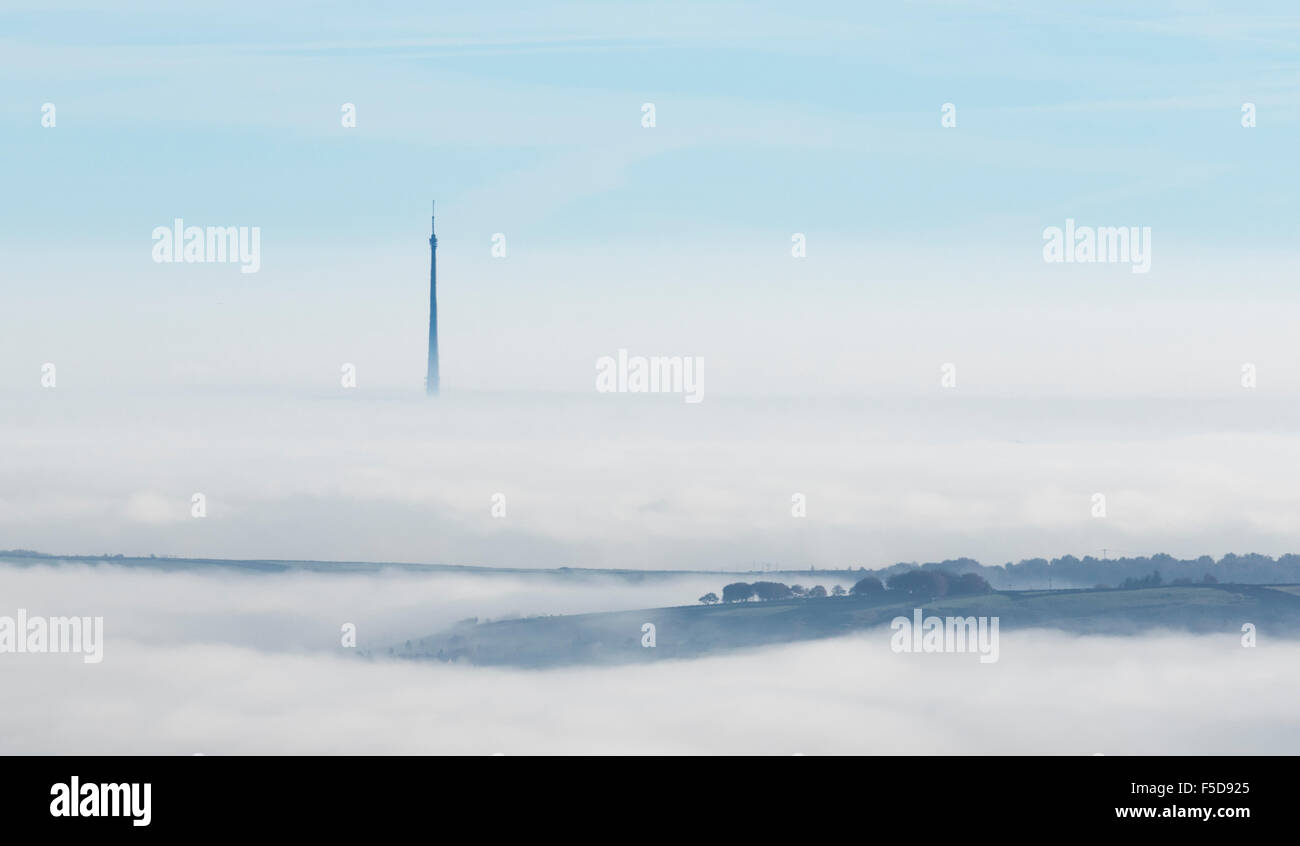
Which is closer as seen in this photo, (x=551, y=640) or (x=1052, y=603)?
(x=551, y=640)

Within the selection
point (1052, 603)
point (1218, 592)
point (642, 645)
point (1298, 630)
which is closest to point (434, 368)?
point (642, 645)

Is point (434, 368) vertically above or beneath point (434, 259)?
beneath

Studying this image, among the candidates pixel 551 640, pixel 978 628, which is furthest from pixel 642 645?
pixel 551 640

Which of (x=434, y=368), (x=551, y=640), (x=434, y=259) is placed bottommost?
(x=551, y=640)

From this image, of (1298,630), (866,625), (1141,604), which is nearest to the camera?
(1298,630)

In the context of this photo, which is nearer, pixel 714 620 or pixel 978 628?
pixel 978 628

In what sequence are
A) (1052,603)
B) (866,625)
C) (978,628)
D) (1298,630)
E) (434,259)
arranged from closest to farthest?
(978,628)
(434,259)
(1298,630)
(866,625)
(1052,603)

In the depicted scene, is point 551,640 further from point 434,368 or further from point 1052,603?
point 1052,603
